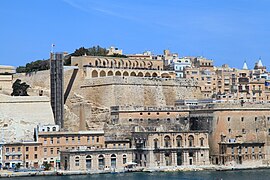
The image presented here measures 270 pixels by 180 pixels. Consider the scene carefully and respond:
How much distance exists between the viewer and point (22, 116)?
54.2m

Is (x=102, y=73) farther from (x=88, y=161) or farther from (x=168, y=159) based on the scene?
(x=88, y=161)

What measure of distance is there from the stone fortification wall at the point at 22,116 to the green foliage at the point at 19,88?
198 inches

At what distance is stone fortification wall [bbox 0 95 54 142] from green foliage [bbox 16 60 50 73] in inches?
443

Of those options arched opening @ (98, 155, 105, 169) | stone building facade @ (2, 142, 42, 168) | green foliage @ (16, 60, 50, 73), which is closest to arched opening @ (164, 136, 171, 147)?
arched opening @ (98, 155, 105, 169)

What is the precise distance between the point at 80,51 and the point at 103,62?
285 inches

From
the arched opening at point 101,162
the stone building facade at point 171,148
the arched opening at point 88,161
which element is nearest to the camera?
the arched opening at point 88,161

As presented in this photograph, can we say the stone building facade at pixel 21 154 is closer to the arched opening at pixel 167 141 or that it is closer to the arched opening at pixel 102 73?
the arched opening at pixel 167 141

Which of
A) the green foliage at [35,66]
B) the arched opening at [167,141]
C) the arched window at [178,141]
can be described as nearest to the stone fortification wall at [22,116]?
the arched opening at [167,141]

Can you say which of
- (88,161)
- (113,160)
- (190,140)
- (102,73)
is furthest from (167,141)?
(102,73)

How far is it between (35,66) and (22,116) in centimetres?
1632

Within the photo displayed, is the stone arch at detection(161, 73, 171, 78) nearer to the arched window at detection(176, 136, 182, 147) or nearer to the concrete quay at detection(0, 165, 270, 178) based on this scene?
the arched window at detection(176, 136, 182, 147)

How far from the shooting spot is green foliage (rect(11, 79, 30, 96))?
61244 mm

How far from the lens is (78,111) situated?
57719mm

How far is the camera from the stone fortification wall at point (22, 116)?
5238 centimetres
